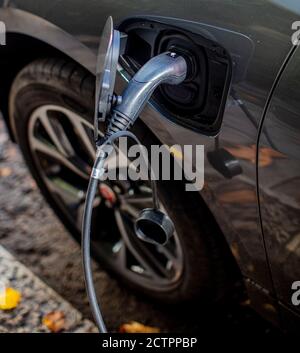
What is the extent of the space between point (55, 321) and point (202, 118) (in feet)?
3.81

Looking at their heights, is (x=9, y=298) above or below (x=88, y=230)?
below

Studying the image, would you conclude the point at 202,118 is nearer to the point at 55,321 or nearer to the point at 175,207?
the point at 175,207

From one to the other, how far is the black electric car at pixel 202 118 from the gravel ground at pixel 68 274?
113 mm

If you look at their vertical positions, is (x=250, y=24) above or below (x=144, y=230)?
above

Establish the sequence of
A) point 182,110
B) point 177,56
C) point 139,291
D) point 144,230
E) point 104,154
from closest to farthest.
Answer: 1. point 104,154
2. point 177,56
3. point 182,110
4. point 144,230
5. point 139,291

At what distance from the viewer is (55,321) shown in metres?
2.23

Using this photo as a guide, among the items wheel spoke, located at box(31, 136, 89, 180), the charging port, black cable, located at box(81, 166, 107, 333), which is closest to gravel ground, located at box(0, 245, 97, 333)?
wheel spoke, located at box(31, 136, 89, 180)

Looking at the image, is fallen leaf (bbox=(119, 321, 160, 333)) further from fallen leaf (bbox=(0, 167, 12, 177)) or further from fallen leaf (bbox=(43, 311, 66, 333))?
fallen leaf (bbox=(0, 167, 12, 177))

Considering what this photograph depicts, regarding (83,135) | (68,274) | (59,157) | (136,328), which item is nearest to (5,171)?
(59,157)

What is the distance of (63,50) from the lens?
71.8 inches

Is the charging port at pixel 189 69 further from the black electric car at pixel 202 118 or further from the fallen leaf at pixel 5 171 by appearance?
the fallen leaf at pixel 5 171

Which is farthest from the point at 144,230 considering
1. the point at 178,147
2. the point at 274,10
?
the point at 274,10

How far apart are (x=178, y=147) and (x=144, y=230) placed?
0.32 m

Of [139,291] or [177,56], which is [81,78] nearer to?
[177,56]
